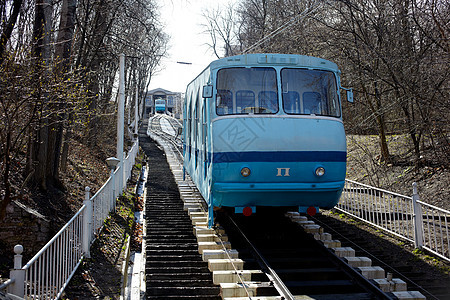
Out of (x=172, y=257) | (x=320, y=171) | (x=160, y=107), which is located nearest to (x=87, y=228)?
(x=172, y=257)

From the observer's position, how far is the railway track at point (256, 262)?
7258 mm

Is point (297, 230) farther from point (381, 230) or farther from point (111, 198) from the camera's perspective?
point (111, 198)

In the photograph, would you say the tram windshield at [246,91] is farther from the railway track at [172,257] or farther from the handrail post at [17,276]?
the handrail post at [17,276]

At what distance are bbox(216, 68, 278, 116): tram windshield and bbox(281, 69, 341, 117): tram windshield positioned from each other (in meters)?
0.26

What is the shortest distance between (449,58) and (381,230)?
15.5ft

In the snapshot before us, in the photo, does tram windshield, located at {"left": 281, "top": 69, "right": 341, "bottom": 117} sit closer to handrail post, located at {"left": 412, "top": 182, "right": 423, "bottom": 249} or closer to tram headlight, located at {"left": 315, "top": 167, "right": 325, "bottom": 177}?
tram headlight, located at {"left": 315, "top": 167, "right": 325, "bottom": 177}

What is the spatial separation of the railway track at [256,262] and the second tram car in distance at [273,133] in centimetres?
94

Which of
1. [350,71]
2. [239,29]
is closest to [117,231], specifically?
[350,71]

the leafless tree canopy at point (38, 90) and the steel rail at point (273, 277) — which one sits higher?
the leafless tree canopy at point (38, 90)

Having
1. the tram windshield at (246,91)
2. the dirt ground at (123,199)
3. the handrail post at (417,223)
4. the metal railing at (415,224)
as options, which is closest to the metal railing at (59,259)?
the dirt ground at (123,199)

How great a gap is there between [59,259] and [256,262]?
3544mm

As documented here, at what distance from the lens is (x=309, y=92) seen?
9023 millimetres

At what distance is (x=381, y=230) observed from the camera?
11.0 meters

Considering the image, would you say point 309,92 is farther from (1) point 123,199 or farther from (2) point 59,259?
(1) point 123,199
